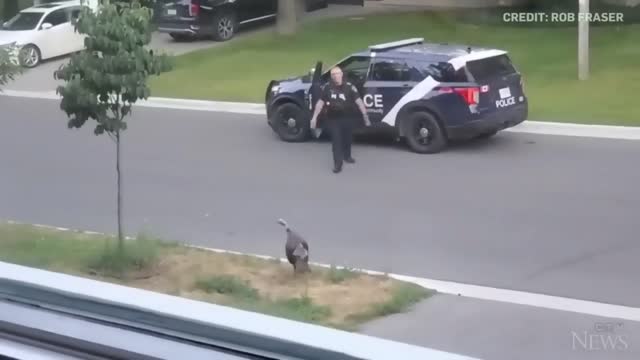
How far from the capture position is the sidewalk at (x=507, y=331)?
523cm

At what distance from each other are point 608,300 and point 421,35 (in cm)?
1449

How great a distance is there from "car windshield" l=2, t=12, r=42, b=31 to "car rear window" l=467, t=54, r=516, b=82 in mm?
6293

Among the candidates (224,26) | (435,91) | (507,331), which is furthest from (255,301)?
(224,26)

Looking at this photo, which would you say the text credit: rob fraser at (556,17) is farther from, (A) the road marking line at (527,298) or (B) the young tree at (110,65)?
(A) the road marking line at (527,298)

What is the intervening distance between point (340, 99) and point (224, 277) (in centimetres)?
506

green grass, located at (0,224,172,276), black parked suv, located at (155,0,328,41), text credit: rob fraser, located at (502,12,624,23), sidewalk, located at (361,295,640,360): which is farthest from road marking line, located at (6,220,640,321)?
black parked suv, located at (155,0,328,41)

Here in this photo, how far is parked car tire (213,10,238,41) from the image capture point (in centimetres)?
2314

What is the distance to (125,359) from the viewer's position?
150 centimetres

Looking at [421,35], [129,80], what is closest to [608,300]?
[129,80]

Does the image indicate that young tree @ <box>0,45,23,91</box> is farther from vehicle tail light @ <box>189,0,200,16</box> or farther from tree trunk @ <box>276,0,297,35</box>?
tree trunk @ <box>276,0,297,35</box>

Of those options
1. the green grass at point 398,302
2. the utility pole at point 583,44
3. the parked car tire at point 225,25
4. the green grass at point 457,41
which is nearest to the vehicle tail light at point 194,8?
the parked car tire at point 225,25

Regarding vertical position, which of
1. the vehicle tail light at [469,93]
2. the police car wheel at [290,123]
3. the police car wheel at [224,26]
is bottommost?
the police car wheel at [290,123]

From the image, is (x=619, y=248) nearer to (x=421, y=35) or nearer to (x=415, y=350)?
(x=415, y=350)

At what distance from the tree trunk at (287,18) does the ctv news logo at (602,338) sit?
701 inches
